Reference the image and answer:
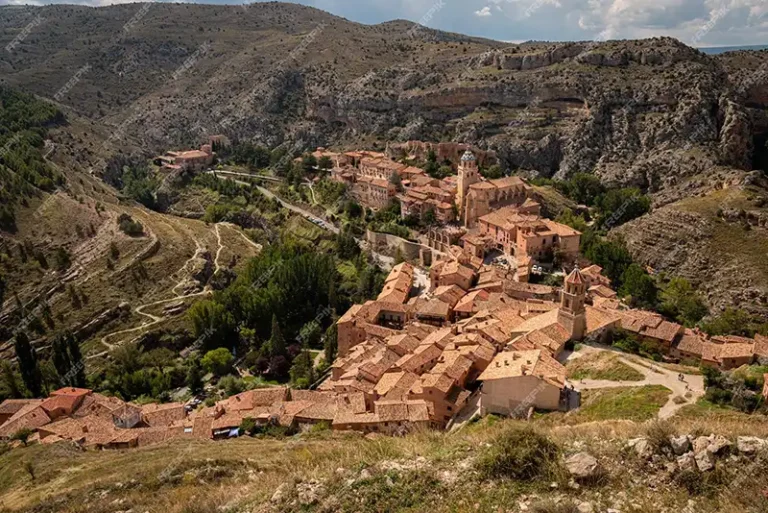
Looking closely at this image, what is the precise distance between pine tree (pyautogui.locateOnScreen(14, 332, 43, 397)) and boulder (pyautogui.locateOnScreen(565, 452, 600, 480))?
40531 mm

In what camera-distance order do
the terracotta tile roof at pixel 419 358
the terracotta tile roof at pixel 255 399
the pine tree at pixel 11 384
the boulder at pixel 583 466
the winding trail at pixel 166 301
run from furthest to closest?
the winding trail at pixel 166 301, the pine tree at pixel 11 384, the terracotta tile roof at pixel 255 399, the terracotta tile roof at pixel 419 358, the boulder at pixel 583 466

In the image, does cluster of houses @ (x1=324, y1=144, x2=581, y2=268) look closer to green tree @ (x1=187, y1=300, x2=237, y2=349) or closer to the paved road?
the paved road

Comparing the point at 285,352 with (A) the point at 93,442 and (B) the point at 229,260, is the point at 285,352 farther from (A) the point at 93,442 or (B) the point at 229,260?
(B) the point at 229,260

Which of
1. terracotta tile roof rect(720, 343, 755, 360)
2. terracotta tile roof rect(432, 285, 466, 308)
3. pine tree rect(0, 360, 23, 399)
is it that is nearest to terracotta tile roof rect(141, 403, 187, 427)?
pine tree rect(0, 360, 23, 399)

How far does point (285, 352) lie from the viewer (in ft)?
140

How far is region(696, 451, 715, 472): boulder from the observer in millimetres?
10469

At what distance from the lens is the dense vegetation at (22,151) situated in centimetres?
5825

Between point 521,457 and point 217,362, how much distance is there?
115ft

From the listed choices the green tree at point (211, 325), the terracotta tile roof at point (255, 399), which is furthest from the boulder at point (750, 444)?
the green tree at point (211, 325)

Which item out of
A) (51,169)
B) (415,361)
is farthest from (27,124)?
(415,361)

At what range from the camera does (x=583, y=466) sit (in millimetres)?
10984

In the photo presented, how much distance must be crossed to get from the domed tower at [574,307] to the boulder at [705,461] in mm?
18931

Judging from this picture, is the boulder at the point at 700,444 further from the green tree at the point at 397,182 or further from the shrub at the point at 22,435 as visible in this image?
the green tree at the point at 397,182

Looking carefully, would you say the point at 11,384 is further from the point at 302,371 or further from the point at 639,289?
the point at 639,289
